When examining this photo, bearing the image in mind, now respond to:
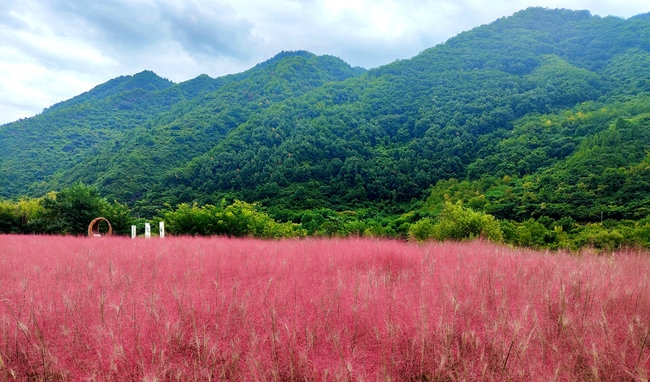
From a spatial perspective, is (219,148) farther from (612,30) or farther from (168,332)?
(612,30)

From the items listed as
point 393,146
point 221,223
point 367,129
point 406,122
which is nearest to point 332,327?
point 221,223

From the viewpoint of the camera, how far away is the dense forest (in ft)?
119

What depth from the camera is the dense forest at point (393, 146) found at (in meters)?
36.3

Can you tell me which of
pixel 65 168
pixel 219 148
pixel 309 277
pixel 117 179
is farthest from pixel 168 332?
pixel 65 168

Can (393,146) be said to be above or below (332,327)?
above

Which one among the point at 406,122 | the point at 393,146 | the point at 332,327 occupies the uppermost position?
the point at 406,122

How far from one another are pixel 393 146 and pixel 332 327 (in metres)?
66.1

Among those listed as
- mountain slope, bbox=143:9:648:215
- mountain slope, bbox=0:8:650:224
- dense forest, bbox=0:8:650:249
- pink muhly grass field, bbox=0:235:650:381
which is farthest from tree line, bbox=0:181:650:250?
mountain slope, bbox=143:9:648:215

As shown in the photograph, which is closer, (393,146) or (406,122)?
(393,146)

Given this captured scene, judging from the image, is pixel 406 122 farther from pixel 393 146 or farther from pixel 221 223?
pixel 221 223

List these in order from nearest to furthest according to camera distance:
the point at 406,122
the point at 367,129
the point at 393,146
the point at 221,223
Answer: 1. the point at 221,223
2. the point at 393,146
3. the point at 367,129
4. the point at 406,122

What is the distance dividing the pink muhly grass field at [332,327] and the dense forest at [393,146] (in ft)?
46.2

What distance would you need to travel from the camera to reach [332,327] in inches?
99.4

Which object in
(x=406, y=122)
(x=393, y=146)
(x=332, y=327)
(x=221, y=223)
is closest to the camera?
(x=332, y=327)
